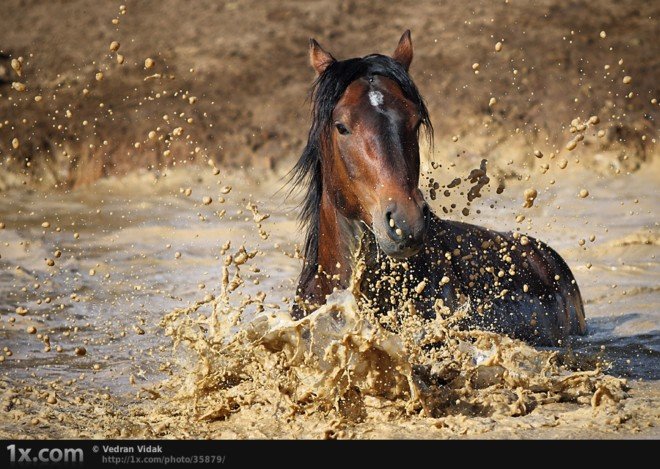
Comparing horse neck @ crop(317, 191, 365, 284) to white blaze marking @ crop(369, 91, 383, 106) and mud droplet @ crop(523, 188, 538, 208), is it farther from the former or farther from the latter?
mud droplet @ crop(523, 188, 538, 208)

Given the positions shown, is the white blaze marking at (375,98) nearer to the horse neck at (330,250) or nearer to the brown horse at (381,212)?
the brown horse at (381,212)

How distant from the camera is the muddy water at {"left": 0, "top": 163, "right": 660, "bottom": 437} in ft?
13.3

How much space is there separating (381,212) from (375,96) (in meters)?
0.61

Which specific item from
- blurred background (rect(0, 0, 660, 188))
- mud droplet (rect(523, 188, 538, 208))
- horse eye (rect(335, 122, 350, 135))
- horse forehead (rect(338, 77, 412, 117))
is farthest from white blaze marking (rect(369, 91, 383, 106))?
blurred background (rect(0, 0, 660, 188))

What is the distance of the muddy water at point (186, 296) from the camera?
4.06 meters

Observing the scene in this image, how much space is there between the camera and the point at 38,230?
9.48 m

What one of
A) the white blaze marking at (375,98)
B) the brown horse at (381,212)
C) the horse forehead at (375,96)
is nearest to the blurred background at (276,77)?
the brown horse at (381,212)

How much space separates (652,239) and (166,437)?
20.0ft

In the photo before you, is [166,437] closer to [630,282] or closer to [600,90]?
[630,282]

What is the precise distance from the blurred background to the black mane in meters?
6.60

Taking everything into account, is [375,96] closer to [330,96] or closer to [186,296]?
[330,96]
